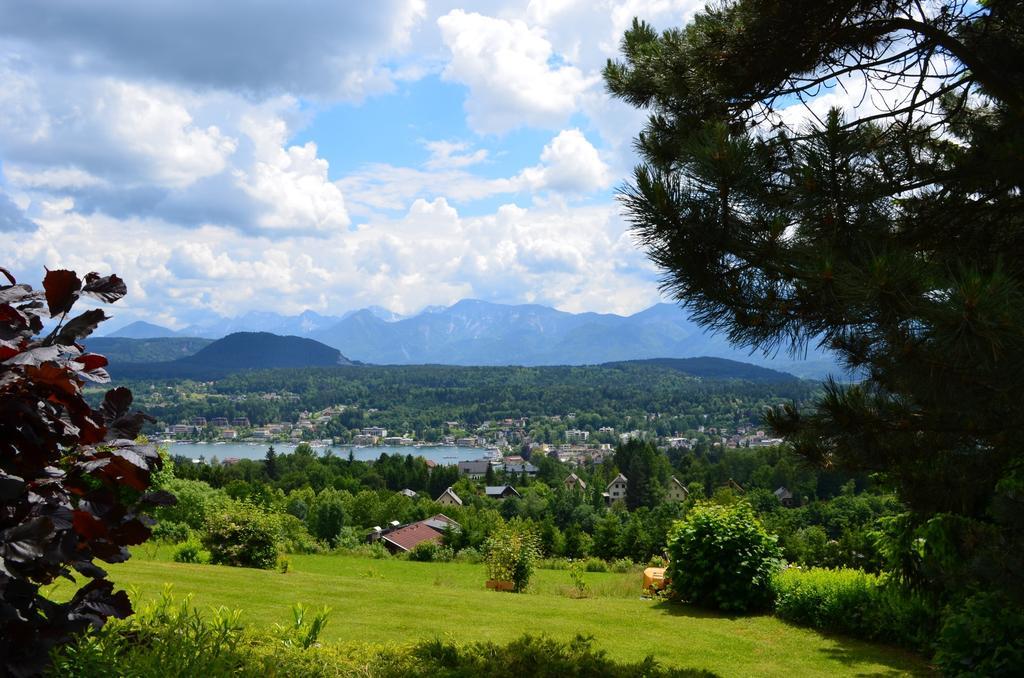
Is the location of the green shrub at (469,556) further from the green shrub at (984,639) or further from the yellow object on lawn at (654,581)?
the green shrub at (984,639)

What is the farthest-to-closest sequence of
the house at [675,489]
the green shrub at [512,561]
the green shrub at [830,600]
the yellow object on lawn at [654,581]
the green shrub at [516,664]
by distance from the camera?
the house at [675,489] → the green shrub at [512,561] → the yellow object on lawn at [654,581] → the green shrub at [830,600] → the green shrub at [516,664]

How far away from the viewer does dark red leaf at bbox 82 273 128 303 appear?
251 cm

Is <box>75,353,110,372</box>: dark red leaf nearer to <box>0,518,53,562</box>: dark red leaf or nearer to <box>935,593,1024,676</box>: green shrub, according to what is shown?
<box>0,518,53,562</box>: dark red leaf

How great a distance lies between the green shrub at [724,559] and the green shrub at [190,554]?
381 inches

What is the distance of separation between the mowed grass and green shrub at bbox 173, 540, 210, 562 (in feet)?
13.6

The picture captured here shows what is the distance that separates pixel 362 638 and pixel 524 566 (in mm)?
7881

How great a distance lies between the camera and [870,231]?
12.3ft

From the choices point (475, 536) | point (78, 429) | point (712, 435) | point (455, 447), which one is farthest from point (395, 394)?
point (78, 429)

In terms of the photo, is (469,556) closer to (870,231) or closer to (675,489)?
(870,231)

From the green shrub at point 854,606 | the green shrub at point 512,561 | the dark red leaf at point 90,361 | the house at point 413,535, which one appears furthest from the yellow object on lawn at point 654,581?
the house at point 413,535

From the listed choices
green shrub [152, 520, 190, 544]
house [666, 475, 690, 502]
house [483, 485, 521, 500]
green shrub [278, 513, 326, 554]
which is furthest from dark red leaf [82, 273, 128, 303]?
house [483, 485, 521, 500]

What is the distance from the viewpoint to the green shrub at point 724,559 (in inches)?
354

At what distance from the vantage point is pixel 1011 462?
4312 millimetres

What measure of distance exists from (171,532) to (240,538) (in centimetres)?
589
